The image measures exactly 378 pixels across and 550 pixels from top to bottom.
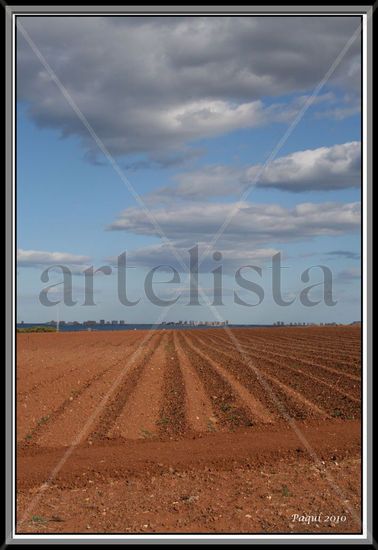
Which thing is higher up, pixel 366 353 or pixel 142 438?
pixel 366 353

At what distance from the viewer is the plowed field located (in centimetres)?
519

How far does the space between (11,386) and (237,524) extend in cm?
252

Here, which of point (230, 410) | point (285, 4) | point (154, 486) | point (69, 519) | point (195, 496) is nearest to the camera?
point (285, 4)

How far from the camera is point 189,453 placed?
7660mm

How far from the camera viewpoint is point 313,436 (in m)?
8.48

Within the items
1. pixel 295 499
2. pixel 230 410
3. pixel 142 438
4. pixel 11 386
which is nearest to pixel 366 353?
pixel 11 386

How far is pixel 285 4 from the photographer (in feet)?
12.3

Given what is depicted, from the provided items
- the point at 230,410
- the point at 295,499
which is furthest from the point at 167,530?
the point at 230,410

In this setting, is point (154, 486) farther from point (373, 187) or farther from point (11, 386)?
point (373, 187)

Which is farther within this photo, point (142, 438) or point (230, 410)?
point (230, 410)

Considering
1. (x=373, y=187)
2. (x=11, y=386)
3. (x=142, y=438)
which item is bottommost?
(x=142, y=438)

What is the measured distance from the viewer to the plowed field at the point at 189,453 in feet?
17.0

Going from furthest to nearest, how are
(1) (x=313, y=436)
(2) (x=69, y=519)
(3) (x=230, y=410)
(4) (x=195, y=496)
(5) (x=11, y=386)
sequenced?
(3) (x=230, y=410) → (1) (x=313, y=436) → (4) (x=195, y=496) → (2) (x=69, y=519) → (5) (x=11, y=386)

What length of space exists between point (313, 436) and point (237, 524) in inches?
150
